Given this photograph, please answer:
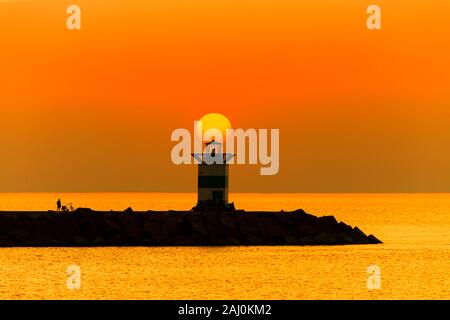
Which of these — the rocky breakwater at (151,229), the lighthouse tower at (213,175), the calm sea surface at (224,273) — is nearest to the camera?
the calm sea surface at (224,273)

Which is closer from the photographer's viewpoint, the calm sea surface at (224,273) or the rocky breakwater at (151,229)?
the calm sea surface at (224,273)

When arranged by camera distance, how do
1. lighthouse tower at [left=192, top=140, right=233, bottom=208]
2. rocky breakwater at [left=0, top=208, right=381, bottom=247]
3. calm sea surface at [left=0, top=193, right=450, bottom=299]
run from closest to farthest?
calm sea surface at [left=0, top=193, right=450, bottom=299]
rocky breakwater at [left=0, top=208, right=381, bottom=247]
lighthouse tower at [left=192, top=140, right=233, bottom=208]

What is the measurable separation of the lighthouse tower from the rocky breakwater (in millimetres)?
788

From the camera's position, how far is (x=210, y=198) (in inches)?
1953

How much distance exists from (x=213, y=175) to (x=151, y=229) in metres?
4.44

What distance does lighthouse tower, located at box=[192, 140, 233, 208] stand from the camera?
48.8 metres

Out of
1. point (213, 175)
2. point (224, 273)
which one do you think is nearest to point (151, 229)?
point (213, 175)

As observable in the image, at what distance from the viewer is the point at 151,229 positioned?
4925cm

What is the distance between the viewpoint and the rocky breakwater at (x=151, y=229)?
157 ft

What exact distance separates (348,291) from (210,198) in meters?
16.3

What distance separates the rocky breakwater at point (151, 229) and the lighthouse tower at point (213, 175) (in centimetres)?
79
